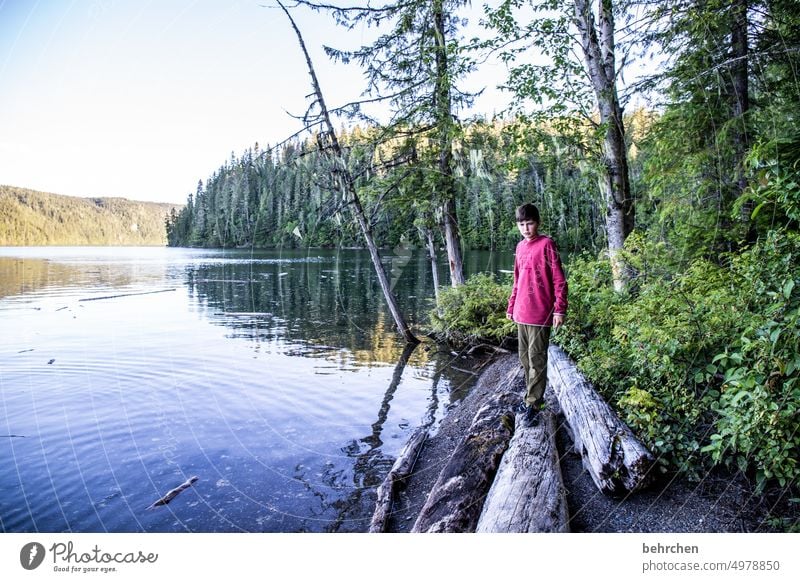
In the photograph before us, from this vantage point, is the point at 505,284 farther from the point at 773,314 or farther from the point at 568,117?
the point at 773,314

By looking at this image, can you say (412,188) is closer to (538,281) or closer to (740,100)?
(740,100)

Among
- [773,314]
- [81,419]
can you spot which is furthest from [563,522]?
[81,419]

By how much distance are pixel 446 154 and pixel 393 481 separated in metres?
8.07

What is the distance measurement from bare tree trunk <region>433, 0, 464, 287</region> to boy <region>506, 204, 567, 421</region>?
5.59 m

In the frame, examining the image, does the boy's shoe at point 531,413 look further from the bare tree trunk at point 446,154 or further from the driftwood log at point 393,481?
the bare tree trunk at point 446,154

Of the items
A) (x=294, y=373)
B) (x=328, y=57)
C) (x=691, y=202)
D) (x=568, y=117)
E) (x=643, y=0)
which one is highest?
(x=328, y=57)

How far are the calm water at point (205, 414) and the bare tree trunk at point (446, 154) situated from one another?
225 cm

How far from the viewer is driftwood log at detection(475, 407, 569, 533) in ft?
9.36

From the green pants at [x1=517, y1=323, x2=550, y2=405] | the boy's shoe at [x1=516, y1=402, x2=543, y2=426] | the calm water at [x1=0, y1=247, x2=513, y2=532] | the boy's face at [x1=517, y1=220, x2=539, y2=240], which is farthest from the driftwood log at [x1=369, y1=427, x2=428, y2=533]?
the boy's face at [x1=517, y1=220, x2=539, y2=240]

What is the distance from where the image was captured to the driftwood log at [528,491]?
285 cm

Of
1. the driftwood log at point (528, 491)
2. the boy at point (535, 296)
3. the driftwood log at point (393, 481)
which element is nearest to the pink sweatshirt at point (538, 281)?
the boy at point (535, 296)

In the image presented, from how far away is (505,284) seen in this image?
36.3ft

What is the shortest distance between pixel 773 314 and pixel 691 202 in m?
4.12

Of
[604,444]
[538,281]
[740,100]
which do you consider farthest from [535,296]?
[740,100]
